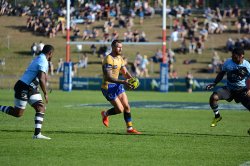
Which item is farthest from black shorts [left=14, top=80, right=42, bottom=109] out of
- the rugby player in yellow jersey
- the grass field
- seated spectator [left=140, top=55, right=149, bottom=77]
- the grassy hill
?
seated spectator [left=140, top=55, right=149, bottom=77]

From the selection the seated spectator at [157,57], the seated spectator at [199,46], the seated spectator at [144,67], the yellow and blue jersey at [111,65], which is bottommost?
the seated spectator at [144,67]

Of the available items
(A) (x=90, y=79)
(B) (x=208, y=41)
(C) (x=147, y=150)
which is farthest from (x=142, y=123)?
(B) (x=208, y=41)

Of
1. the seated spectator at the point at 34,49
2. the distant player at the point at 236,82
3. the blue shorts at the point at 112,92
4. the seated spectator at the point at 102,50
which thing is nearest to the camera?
the distant player at the point at 236,82

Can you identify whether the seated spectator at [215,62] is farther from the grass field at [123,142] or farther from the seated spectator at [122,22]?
the grass field at [123,142]

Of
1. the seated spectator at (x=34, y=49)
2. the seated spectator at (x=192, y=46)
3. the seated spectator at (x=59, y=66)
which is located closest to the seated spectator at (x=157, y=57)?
the seated spectator at (x=192, y=46)

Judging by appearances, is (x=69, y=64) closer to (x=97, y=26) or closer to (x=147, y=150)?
(x=97, y=26)

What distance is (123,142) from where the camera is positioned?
14688 millimetres

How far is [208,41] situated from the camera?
52.3 metres

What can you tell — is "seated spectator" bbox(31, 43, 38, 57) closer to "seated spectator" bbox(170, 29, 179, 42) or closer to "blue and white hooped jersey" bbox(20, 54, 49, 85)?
"seated spectator" bbox(170, 29, 179, 42)

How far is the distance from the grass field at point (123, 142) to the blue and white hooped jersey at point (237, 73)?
1240mm

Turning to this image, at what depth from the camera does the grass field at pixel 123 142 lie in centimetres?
1193

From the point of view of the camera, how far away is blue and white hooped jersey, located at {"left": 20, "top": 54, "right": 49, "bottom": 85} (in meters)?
14.9

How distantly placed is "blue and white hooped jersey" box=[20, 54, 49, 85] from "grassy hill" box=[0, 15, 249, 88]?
24.0 m

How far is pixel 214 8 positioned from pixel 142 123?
28650mm
